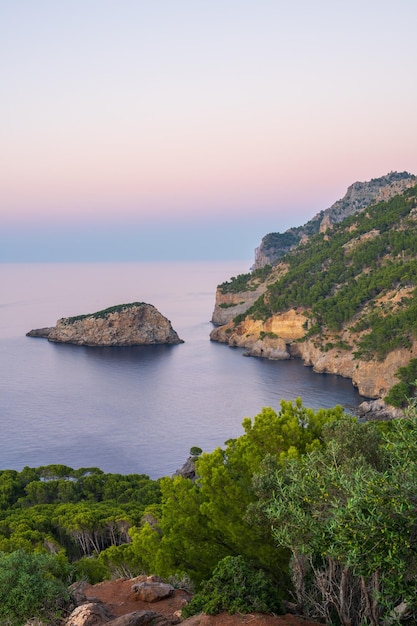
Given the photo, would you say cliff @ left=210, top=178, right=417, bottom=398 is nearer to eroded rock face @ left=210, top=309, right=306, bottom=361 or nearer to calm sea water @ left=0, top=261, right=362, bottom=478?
eroded rock face @ left=210, top=309, right=306, bottom=361

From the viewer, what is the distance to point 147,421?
211 feet

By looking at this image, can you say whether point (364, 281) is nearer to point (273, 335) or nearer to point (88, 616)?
point (273, 335)

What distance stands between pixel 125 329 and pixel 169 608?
101147 mm

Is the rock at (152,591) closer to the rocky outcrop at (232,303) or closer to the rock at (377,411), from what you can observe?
the rock at (377,411)

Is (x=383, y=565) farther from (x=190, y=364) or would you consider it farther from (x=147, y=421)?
(x=190, y=364)

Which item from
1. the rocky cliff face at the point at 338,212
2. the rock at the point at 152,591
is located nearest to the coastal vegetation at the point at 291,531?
the rock at the point at 152,591

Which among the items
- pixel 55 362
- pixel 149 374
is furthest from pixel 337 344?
pixel 55 362

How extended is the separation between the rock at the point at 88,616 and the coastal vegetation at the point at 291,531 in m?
0.54

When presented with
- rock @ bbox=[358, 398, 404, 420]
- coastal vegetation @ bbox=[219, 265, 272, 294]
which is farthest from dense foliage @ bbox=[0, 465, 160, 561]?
coastal vegetation @ bbox=[219, 265, 272, 294]

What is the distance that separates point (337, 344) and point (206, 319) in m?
65.4

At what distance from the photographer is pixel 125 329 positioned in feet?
374

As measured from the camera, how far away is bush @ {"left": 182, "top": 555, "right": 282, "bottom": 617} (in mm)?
12055

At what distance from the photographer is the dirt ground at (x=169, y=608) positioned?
11.8m

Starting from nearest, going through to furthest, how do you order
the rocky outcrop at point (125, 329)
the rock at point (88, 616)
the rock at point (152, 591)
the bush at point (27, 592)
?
the bush at point (27, 592)
the rock at point (88, 616)
the rock at point (152, 591)
the rocky outcrop at point (125, 329)
